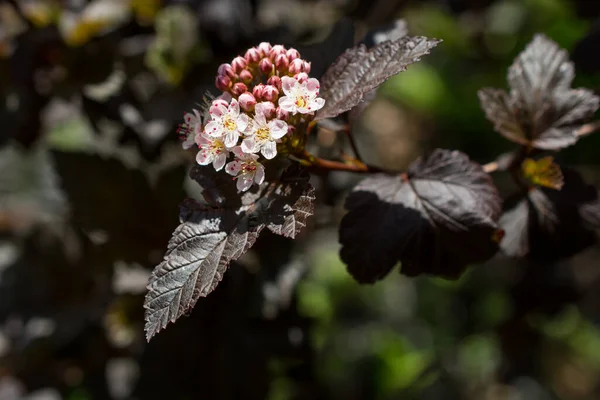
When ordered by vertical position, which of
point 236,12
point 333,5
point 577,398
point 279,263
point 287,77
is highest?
point 287,77

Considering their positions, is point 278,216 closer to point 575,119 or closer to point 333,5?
point 575,119

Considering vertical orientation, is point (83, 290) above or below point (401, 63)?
below

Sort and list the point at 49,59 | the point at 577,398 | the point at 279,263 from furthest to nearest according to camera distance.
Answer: the point at 577,398 < the point at 49,59 < the point at 279,263

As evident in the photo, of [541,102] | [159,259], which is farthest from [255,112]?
[159,259]

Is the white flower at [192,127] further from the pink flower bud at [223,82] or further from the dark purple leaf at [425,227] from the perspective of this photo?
the dark purple leaf at [425,227]

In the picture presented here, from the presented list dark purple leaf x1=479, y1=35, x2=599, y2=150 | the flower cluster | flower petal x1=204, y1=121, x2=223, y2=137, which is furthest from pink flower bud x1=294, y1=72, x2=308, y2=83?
dark purple leaf x1=479, y1=35, x2=599, y2=150

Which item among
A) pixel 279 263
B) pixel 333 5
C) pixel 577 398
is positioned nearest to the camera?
pixel 279 263

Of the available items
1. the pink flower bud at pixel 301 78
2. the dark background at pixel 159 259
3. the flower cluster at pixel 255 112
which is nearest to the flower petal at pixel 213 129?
the flower cluster at pixel 255 112

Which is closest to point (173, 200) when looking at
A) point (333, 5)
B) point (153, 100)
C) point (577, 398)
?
point (153, 100)
